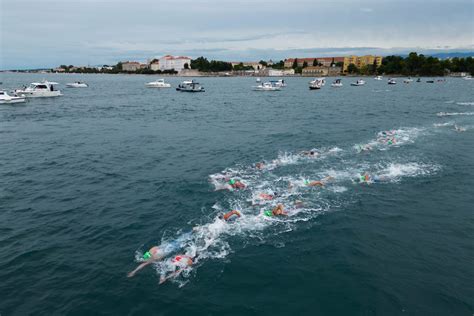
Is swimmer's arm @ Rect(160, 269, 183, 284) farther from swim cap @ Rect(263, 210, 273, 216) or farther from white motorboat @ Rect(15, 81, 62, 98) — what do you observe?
white motorboat @ Rect(15, 81, 62, 98)

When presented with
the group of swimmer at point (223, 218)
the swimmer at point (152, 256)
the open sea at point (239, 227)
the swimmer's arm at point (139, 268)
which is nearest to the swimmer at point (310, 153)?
the open sea at point (239, 227)

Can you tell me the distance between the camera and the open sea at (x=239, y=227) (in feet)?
38.3

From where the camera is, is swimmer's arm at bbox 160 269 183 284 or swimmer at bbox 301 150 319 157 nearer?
swimmer's arm at bbox 160 269 183 284

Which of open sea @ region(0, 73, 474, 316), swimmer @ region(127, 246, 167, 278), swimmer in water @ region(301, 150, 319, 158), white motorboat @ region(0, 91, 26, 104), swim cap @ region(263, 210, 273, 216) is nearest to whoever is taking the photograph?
open sea @ region(0, 73, 474, 316)

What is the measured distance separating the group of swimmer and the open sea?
242mm

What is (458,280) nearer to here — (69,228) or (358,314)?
(358,314)

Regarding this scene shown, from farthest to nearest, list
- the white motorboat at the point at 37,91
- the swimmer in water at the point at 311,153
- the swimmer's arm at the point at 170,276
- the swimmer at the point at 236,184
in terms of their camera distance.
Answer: the white motorboat at the point at 37,91 → the swimmer in water at the point at 311,153 → the swimmer at the point at 236,184 → the swimmer's arm at the point at 170,276

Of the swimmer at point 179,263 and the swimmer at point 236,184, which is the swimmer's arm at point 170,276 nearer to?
the swimmer at point 179,263

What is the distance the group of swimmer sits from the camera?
43.4 ft

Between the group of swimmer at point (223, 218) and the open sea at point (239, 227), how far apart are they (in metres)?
0.24

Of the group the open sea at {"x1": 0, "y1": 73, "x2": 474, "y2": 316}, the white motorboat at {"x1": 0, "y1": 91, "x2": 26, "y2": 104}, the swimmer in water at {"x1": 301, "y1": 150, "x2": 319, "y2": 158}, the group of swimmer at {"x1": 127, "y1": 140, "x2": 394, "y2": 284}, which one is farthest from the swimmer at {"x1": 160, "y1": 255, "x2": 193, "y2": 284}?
the white motorboat at {"x1": 0, "y1": 91, "x2": 26, "y2": 104}

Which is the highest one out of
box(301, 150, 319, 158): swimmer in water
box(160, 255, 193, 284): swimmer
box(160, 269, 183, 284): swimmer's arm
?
box(301, 150, 319, 158): swimmer in water

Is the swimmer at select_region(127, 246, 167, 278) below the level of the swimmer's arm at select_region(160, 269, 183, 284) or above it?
above

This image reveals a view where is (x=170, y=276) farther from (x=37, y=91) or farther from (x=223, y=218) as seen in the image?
(x=37, y=91)
